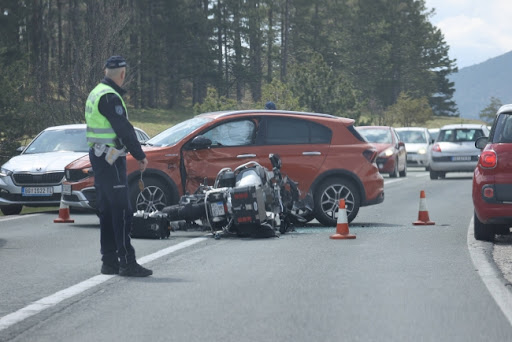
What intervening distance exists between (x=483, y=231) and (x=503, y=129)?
128 centimetres

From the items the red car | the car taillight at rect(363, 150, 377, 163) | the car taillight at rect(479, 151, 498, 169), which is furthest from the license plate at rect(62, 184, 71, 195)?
the car taillight at rect(479, 151, 498, 169)

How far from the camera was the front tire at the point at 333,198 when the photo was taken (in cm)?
1432

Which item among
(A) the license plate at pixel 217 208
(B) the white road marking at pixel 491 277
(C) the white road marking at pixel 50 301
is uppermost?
(A) the license plate at pixel 217 208

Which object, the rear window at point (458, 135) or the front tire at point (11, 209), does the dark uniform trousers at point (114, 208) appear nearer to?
the front tire at point (11, 209)

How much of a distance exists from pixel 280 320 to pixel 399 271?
110 inches

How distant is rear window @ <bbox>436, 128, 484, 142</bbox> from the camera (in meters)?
31.6

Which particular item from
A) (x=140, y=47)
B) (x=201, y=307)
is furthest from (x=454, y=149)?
(x=140, y=47)

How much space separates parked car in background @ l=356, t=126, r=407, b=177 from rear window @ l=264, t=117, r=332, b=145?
633 inches

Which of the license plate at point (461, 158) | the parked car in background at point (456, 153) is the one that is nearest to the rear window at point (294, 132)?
the parked car in background at point (456, 153)

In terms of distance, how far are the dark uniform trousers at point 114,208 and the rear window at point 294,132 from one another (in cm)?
543

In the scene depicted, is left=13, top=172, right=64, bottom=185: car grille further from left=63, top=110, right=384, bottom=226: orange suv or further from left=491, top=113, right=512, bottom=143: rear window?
left=491, top=113, right=512, bottom=143: rear window

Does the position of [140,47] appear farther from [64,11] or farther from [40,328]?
[40,328]

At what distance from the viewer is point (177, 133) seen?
14391 millimetres

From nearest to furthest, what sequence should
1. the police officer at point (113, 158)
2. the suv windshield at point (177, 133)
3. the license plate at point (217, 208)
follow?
the police officer at point (113, 158)
the license plate at point (217, 208)
the suv windshield at point (177, 133)
